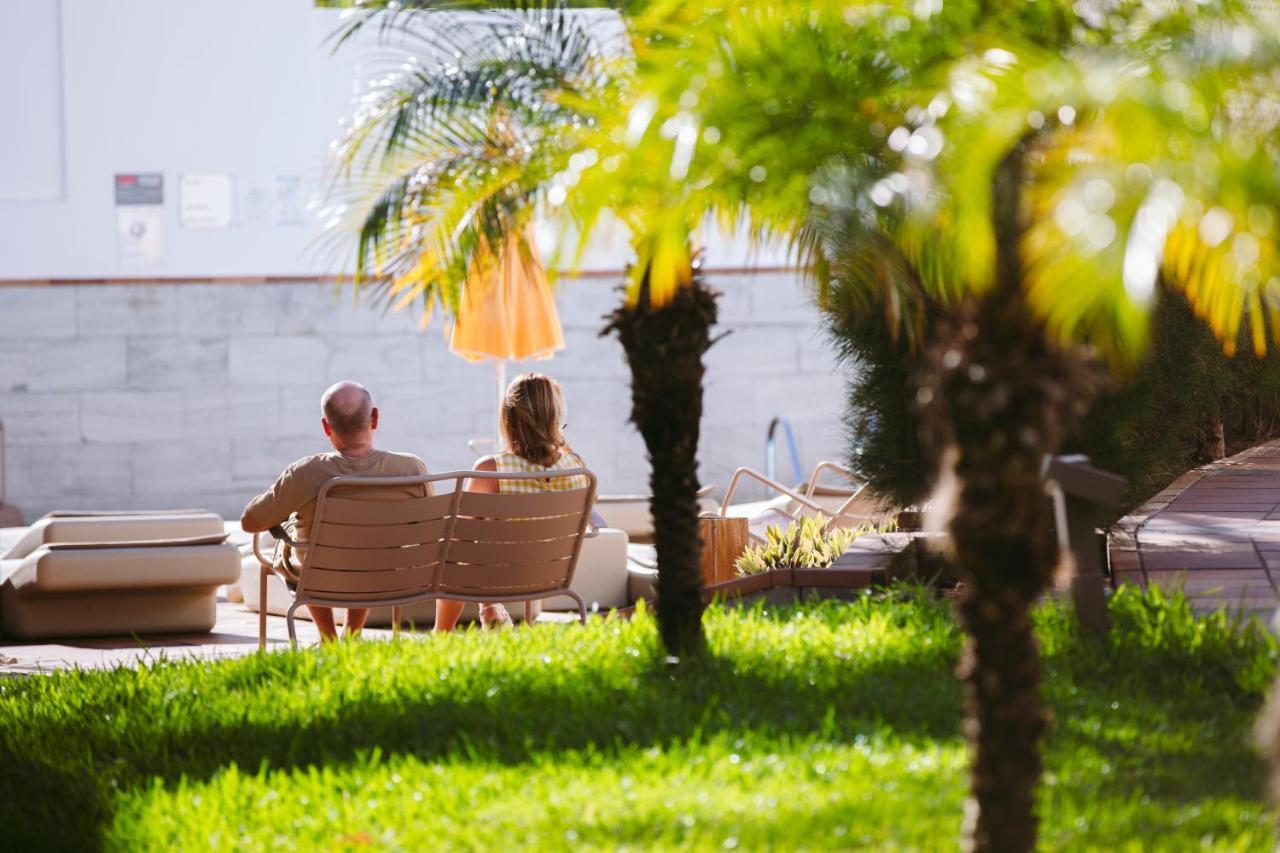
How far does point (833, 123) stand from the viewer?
486 cm

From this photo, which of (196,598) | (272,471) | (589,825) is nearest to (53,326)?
(272,471)

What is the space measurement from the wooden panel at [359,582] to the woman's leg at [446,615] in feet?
1.82

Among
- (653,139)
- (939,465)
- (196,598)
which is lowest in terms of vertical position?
(196,598)

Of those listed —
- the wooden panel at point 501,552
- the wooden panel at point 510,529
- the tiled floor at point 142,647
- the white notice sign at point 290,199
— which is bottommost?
the tiled floor at point 142,647

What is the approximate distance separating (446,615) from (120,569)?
233 cm

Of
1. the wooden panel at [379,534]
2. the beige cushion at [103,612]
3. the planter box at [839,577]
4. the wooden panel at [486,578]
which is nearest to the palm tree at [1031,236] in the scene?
the wooden panel at [379,534]

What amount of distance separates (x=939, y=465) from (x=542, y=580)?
11.0ft

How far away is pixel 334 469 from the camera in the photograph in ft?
20.7

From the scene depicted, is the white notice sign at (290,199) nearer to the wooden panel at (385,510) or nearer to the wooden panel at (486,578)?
the wooden panel at (486,578)

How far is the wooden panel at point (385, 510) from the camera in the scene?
5914 millimetres

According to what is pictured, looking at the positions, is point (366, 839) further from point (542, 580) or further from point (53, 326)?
point (53, 326)

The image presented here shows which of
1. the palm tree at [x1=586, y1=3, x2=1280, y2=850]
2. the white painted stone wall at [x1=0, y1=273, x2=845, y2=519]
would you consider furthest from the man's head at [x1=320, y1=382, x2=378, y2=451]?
the white painted stone wall at [x1=0, y1=273, x2=845, y2=519]

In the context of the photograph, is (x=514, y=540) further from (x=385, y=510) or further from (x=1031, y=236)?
(x=1031, y=236)

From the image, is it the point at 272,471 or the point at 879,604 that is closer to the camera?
the point at 879,604
